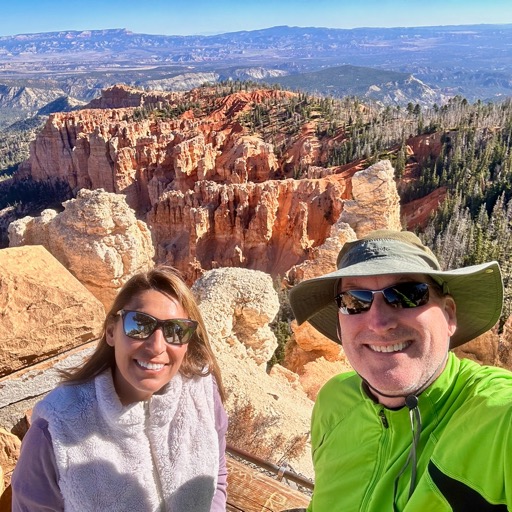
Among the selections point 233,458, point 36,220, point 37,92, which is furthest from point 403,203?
point 37,92

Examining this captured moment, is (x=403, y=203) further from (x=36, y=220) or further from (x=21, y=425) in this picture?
(x=21, y=425)

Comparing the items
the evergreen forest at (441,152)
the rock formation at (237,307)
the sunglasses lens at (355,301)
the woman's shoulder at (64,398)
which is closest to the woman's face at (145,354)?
the woman's shoulder at (64,398)

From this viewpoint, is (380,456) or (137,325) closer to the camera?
(380,456)

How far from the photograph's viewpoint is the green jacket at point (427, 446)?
1.24 metres

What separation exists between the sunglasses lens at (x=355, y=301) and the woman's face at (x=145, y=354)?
0.69m

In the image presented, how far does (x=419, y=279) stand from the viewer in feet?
5.26

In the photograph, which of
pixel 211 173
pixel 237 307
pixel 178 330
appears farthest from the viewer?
pixel 211 173

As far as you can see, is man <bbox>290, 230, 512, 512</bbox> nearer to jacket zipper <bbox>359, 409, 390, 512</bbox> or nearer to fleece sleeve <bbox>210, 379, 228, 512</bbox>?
jacket zipper <bbox>359, 409, 390, 512</bbox>

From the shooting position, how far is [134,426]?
1832 millimetres

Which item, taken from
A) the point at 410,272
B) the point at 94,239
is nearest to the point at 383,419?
the point at 410,272

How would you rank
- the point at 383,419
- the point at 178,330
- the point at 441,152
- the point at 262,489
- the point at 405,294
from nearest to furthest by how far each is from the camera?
the point at 405,294 < the point at 383,419 < the point at 178,330 < the point at 262,489 < the point at 441,152

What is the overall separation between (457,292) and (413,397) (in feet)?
1.67

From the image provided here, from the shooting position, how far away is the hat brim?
1575mm

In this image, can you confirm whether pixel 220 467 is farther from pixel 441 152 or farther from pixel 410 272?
pixel 441 152
